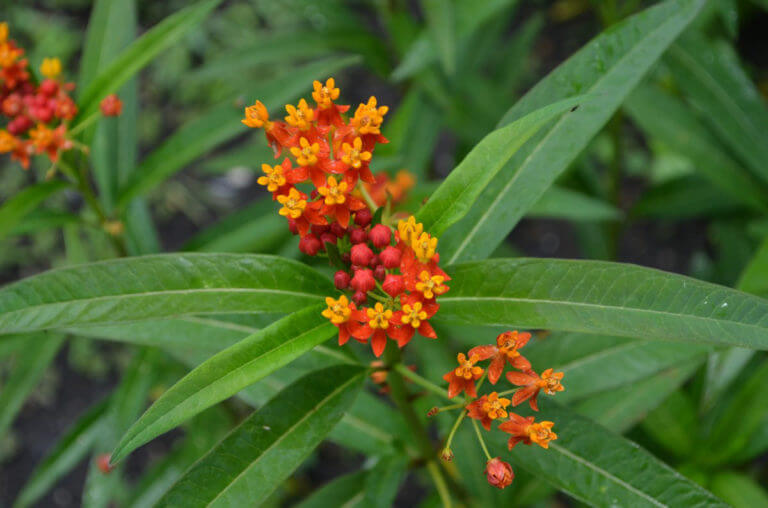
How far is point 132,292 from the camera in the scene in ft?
4.27

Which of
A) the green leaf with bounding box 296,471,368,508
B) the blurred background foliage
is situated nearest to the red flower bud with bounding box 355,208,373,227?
the blurred background foliage

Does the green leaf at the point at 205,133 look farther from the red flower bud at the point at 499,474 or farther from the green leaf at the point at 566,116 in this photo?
the red flower bud at the point at 499,474

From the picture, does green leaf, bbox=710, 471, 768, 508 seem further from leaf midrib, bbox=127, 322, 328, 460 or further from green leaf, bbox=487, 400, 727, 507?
leaf midrib, bbox=127, 322, 328, 460

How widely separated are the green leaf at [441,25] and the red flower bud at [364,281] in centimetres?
130

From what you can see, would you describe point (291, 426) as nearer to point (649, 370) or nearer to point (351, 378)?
point (351, 378)

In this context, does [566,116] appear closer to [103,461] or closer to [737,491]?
[737,491]

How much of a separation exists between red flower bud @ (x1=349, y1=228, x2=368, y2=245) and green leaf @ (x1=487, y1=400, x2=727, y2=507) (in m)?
0.55

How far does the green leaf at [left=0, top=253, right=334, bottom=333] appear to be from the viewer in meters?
1.29

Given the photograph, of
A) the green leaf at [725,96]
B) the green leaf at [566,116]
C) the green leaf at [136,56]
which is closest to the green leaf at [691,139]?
the green leaf at [725,96]

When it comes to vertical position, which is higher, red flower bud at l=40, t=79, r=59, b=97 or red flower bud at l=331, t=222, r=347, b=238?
red flower bud at l=40, t=79, r=59, b=97

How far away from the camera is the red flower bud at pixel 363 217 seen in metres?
1.34

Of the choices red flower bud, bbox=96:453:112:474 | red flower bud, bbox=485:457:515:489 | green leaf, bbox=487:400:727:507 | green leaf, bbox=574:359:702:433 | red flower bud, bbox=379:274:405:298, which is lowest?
red flower bud, bbox=96:453:112:474

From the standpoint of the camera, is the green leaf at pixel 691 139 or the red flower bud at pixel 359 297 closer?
the red flower bud at pixel 359 297

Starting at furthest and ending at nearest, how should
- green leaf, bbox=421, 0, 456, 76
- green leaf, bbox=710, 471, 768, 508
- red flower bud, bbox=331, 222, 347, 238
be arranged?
green leaf, bbox=421, 0, 456, 76
green leaf, bbox=710, 471, 768, 508
red flower bud, bbox=331, 222, 347, 238
